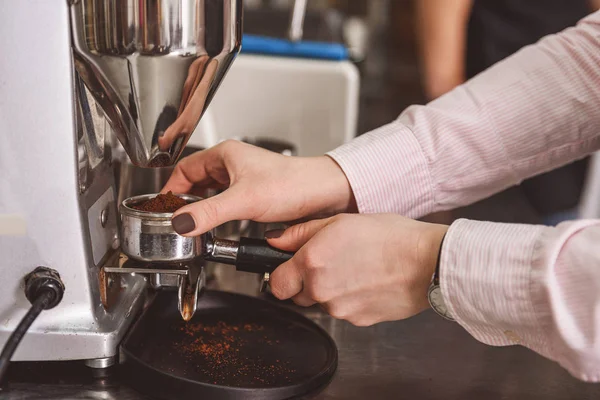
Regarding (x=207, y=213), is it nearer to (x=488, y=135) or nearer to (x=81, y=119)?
(x=81, y=119)

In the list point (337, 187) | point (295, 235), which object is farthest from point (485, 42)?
point (295, 235)

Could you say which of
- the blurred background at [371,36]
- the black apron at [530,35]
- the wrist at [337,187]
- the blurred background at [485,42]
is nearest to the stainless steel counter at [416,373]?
the wrist at [337,187]

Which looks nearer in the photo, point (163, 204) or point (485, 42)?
point (163, 204)

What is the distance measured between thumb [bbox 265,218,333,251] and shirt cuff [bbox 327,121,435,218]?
13 cm

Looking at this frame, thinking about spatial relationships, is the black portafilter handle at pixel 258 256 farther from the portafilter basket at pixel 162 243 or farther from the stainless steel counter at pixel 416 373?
the stainless steel counter at pixel 416 373

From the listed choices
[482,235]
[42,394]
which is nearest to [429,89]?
[482,235]

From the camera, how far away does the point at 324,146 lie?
1.63 m

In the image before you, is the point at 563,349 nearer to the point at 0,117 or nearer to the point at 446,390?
the point at 446,390

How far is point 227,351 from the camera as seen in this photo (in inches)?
27.5

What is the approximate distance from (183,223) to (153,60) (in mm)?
143

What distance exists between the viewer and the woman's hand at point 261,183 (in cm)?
74

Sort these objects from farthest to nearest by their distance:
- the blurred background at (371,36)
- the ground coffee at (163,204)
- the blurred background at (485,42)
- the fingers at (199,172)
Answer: the blurred background at (371,36)
the blurred background at (485,42)
the fingers at (199,172)
the ground coffee at (163,204)

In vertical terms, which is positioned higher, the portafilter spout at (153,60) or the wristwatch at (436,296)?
the portafilter spout at (153,60)

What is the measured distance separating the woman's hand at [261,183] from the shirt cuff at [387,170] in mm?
16
